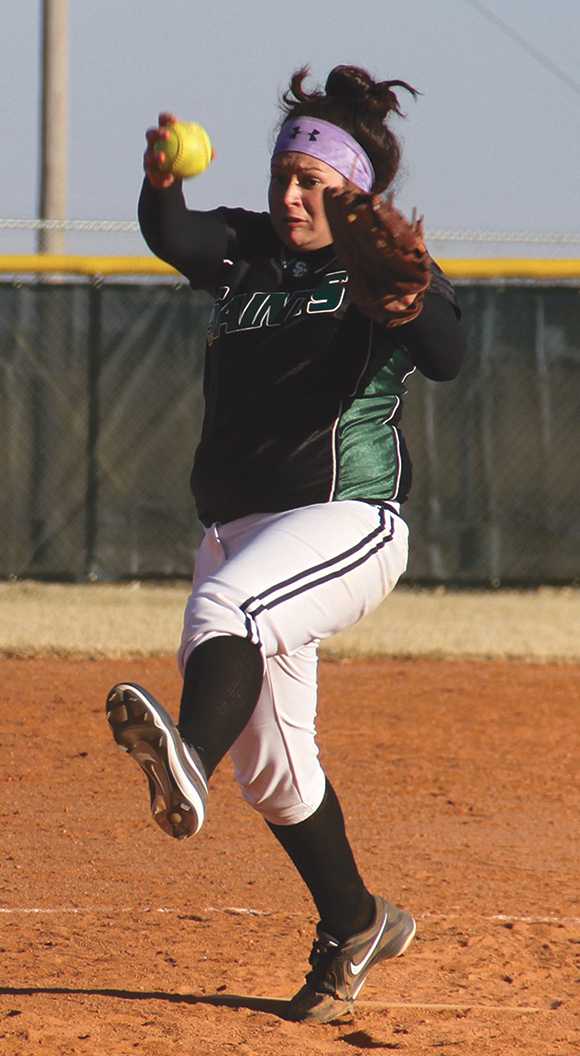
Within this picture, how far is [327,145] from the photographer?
3.41 metres

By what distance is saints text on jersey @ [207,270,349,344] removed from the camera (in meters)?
3.29

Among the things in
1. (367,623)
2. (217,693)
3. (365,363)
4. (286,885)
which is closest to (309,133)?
(365,363)

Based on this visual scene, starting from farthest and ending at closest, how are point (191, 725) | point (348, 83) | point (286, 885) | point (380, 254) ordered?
point (286, 885) → point (348, 83) → point (380, 254) → point (191, 725)

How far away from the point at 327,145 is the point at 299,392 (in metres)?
0.57

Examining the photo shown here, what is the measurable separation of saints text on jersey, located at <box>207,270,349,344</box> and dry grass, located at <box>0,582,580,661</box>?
537 centimetres

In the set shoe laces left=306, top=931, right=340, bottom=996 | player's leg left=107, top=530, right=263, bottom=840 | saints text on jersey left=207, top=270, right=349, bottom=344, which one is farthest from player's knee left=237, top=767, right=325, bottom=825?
saints text on jersey left=207, top=270, right=349, bottom=344

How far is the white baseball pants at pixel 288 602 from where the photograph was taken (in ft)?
9.81

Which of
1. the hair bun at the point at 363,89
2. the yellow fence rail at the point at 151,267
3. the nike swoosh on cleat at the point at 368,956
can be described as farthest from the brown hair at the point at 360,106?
the yellow fence rail at the point at 151,267

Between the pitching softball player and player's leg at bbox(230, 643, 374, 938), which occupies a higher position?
the pitching softball player

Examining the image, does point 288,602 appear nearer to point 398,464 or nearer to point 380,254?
point 398,464

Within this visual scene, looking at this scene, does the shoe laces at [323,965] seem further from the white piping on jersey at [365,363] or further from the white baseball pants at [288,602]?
the white piping on jersey at [365,363]

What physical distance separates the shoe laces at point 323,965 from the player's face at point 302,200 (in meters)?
1.55

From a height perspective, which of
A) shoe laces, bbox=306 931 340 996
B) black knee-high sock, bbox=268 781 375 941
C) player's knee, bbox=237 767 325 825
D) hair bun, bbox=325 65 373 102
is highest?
hair bun, bbox=325 65 373 102

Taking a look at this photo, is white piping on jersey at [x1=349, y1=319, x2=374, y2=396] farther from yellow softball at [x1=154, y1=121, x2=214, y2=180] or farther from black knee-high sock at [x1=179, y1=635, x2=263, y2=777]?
black knee-high sock at [x1=179, y1=635, x2=263, y2=777]
